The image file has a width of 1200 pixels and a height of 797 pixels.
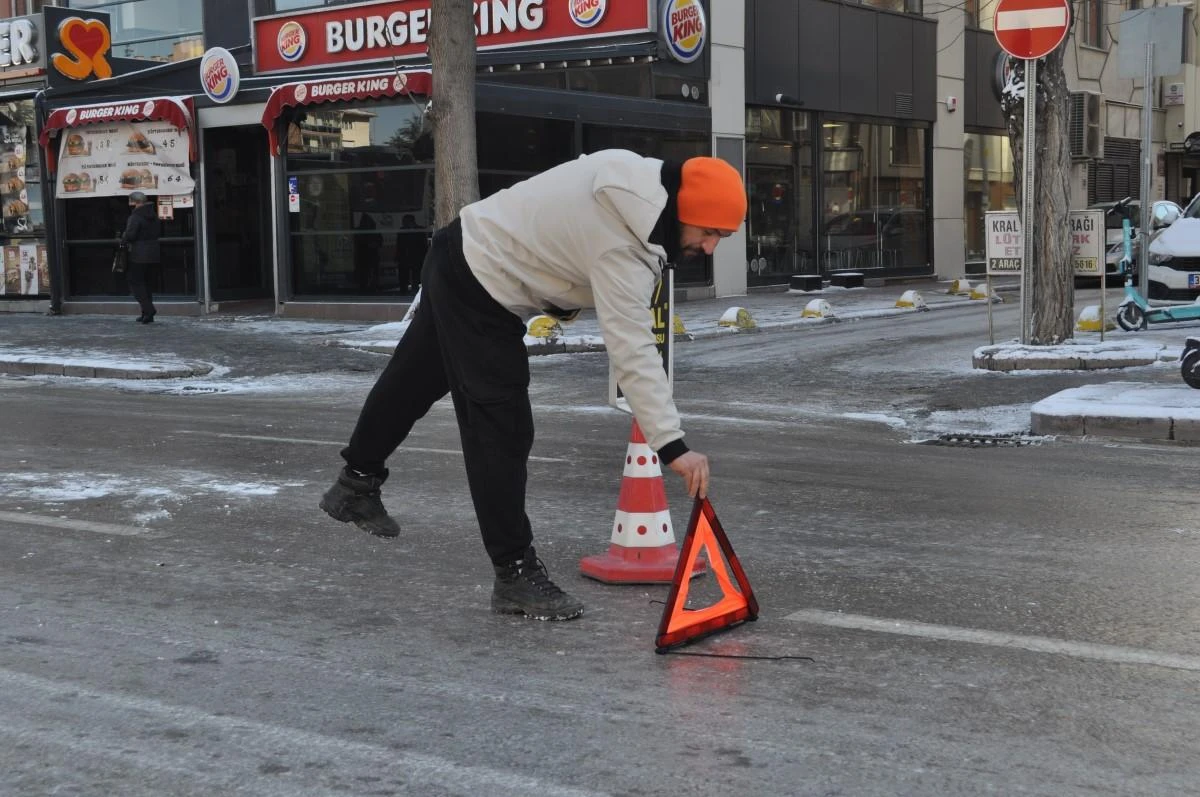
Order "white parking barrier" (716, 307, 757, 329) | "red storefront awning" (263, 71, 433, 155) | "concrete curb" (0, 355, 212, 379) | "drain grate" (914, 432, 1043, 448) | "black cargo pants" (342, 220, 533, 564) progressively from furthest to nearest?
"red storefront awning" (263, 71, 433, 155) < "white parking barrier" (716, 307, 757, 329) < "concrete curb" (0, 355, 212, 379) < "drain grate" (914, 432, 1043, 448) < "black cargo pants" (342, 220, 533, 564)

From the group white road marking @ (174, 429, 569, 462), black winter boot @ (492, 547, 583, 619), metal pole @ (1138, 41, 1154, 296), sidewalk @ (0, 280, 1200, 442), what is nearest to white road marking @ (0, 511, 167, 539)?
black winter boot @ (492, 547, 583, 619)

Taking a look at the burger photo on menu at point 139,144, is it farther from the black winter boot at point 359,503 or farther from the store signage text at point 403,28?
the black winter boot at point 359,503

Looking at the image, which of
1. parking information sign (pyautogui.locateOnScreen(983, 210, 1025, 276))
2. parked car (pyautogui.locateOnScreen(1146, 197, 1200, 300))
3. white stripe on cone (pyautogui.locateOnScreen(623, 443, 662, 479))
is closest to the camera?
white stripe on cone (pyautogui.locateOnScreen(623, 443, 662, 479))

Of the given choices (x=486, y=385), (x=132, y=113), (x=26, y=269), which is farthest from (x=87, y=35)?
(x=486, y=385)

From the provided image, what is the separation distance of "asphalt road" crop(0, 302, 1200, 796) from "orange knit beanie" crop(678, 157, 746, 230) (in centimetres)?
136

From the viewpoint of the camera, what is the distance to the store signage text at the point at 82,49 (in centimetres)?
2272

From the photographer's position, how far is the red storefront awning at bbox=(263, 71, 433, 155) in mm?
19453

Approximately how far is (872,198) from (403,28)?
1118cm

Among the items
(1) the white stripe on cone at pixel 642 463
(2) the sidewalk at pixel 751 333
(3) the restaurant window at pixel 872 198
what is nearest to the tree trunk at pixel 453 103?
(2) the sidewalk at pixel 751 333

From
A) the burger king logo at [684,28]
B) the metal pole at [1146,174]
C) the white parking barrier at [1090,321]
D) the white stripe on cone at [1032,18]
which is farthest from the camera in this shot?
the burger king logo at [684,28]

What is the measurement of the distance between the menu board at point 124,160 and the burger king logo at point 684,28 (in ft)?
25.2

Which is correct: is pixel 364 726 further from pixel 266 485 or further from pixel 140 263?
pixel 140 263

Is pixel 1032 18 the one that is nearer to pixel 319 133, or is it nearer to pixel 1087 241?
pixel 1087 241

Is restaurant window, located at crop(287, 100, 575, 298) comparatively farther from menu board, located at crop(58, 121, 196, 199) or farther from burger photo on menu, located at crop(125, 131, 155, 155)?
burger photo on menu, located at crop(125, 131, 155, 155)
